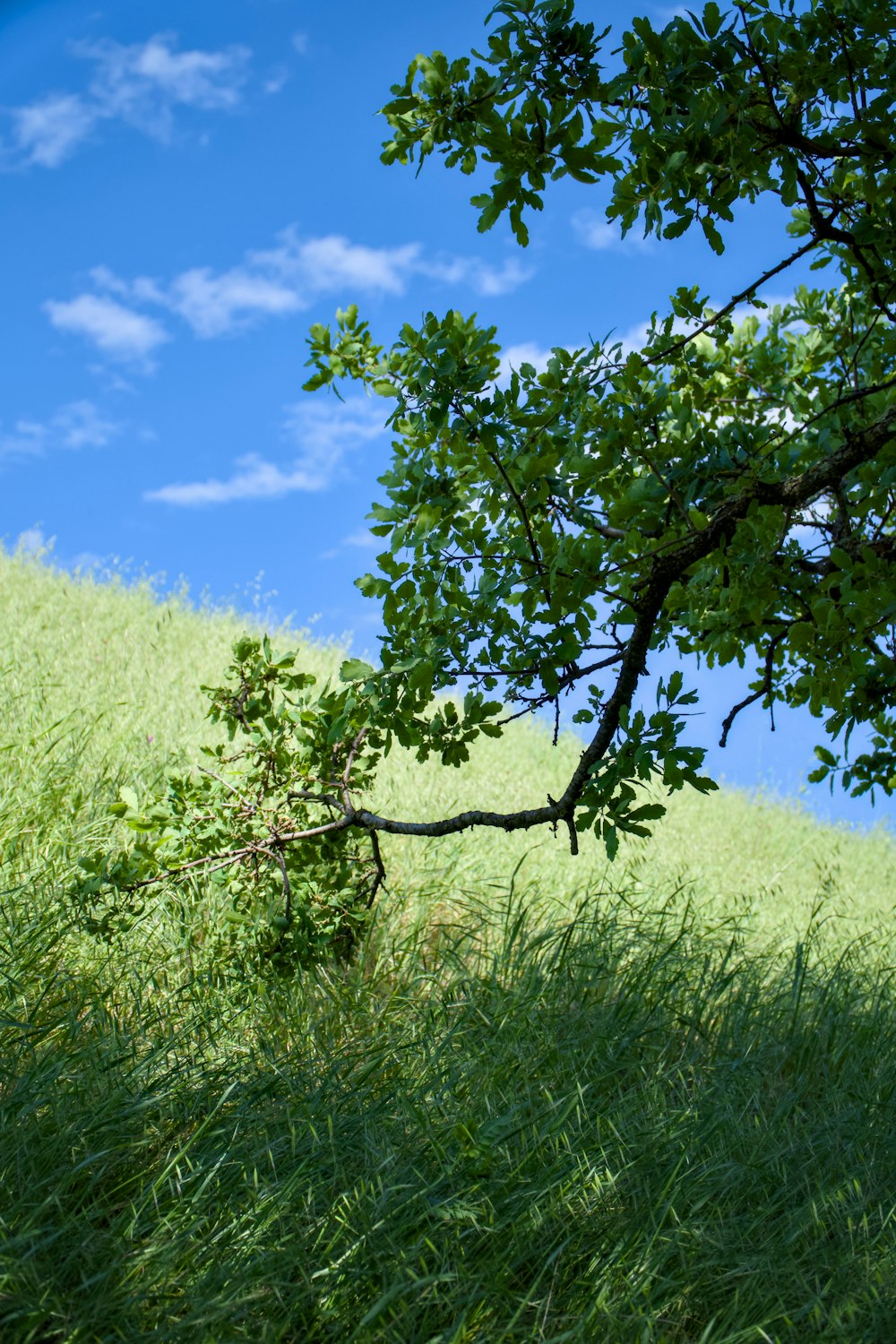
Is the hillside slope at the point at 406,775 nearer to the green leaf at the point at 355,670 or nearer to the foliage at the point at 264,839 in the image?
the foliage at the point at 264,839

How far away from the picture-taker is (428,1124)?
309 centimetres

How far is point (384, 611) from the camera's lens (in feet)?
12.3

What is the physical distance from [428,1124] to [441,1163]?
194 millimetres

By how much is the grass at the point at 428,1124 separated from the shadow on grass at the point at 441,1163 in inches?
0.5

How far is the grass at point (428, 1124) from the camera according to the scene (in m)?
2.45

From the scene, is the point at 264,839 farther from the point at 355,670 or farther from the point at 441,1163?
the point at 441,1163

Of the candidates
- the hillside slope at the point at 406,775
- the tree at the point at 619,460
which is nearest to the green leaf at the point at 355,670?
the tree at the point at 619,460

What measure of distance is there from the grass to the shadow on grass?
1cm

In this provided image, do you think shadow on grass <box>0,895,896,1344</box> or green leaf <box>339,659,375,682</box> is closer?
shadow on grass <box>0,895,896,1344</box>

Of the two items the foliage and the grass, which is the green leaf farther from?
the grass

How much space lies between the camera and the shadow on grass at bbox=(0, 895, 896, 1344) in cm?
242

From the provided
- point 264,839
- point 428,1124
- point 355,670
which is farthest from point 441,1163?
point 264,839

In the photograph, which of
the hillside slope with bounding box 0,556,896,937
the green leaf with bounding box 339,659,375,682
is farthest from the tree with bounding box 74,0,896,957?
the hillside slope with bounding box 0,556,896,937

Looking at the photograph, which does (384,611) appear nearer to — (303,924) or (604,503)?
(604,503)
